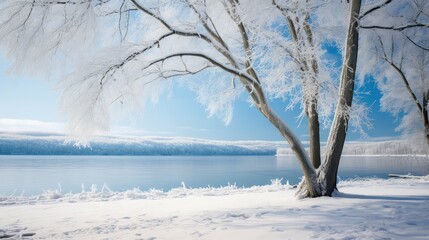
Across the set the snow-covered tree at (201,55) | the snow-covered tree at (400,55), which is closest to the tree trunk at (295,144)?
the snow-covered tree at (201,55)

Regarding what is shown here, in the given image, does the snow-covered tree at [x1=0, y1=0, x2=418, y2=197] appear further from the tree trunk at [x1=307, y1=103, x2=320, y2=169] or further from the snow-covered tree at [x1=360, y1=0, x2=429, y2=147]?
the snow-covered tree at [x1=360, y1=0, x2=429, y2=147]

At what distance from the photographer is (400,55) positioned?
14.0m

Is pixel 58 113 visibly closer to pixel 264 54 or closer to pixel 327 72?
pixel 264 54

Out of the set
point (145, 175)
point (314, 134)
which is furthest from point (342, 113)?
point (145, 175)

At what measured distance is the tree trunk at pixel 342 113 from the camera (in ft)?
25.7

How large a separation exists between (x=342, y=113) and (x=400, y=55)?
27.3 ft

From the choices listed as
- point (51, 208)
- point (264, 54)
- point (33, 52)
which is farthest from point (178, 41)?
point (51, 208)

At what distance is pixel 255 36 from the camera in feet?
25.0

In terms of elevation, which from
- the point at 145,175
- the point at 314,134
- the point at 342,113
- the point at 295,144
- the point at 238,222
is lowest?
the point at 145,175

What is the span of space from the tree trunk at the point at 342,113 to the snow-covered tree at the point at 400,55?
11.6 ft

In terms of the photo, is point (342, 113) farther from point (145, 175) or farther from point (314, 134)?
point (145, 175)

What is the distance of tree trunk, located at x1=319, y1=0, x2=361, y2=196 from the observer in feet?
25.7

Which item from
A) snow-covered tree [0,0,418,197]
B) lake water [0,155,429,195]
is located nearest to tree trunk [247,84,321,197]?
snow-covered tree [0,0,418,197]

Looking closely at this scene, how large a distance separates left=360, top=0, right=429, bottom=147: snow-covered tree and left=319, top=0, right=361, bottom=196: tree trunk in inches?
139
